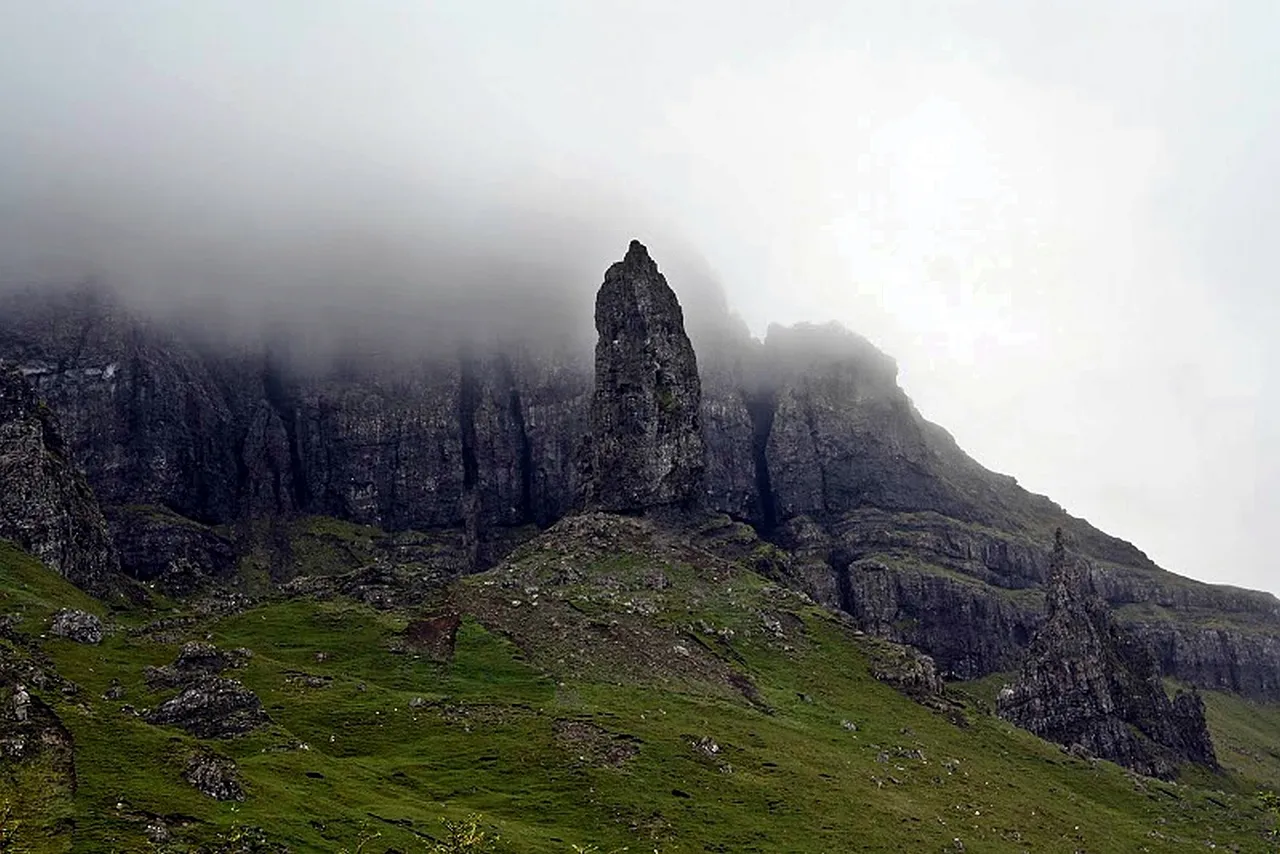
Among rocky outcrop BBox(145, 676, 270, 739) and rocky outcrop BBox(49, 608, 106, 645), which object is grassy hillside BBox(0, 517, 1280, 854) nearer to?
rocky outcrop BBox(49, 608, 106, 645)

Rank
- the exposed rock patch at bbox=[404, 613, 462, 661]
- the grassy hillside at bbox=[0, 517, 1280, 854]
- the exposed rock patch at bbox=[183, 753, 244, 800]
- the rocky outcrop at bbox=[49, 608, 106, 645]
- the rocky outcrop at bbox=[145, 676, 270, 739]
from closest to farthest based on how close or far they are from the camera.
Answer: the exposed rock patch at bbox=[183, 753, 244, 800], the grassy hillside at bbox=[0, 517, 1280, 854], the rocky outcrop at bbox=[145, 676, 270, 739], the rocky outcrop at bbox=[49, 608, 106, 645], the exposed rock patch at bbox=[404, 613, 462, 661]

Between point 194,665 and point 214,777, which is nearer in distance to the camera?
point 214,777

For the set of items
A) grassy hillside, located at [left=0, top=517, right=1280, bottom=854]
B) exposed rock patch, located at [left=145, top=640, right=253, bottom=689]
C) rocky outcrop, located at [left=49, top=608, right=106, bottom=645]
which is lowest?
grassy hillside, located at [left=0, top=517, right=1280, bottom=854]

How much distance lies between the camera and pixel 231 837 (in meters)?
83.6

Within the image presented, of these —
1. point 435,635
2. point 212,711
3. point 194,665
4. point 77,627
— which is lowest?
point 212,711

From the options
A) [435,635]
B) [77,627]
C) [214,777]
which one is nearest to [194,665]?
[77,627]

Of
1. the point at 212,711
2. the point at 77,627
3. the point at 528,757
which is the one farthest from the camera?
the point at 77,627

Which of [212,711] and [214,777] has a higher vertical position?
[212,711]

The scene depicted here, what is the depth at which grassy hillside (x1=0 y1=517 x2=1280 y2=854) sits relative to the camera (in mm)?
93938

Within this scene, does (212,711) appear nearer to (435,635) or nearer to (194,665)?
(194,665)

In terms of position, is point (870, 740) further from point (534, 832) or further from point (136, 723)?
point (136, 723)

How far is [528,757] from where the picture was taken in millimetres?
135000

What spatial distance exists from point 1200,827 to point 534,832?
5593 inches

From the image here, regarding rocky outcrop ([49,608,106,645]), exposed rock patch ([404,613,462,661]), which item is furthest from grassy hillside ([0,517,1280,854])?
rocky outcrop ([49,608,106,645])
